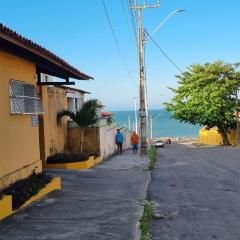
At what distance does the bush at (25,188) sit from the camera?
33.9ft

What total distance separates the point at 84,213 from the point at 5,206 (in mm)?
1558

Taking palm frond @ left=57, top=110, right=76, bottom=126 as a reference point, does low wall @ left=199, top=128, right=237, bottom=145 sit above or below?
below

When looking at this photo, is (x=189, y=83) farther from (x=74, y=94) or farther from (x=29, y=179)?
(x=29, y=179)

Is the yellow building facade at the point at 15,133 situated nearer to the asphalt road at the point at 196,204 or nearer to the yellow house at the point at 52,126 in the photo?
the asphalt road at the point at 196,204

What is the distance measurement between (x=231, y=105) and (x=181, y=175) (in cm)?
3297

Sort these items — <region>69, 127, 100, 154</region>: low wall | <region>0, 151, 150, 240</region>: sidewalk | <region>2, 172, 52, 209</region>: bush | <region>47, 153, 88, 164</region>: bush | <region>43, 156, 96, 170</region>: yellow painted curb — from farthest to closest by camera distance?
<region>69, 127, 100, 154</region>: low wall
<region>47, 153, 88, 164</region>: bush
<region>43, 156, 96, 170</region>: yellow painted curb
<region>2, 172, 52, 209</region>: bush
<region>0, 151, 150, 240</region>: sidewalk

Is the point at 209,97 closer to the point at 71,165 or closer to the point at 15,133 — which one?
the point at 71,165

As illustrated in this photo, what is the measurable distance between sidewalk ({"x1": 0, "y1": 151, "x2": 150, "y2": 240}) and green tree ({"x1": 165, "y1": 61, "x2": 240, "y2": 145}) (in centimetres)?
3441

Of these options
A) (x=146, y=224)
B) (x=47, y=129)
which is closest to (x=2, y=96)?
(x=146, y=224)

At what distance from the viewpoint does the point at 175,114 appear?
51344 mm

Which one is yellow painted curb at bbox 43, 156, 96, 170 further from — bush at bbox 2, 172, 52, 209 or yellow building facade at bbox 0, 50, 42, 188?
bush at bbox 2, 172, 52, 209

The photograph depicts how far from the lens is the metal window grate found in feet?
39.2

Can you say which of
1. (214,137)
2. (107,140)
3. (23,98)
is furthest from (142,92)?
(214,137)

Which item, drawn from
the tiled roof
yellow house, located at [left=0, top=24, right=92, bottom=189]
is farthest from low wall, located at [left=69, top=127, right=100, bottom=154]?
yellow house, located at [left=0, top=24, right=92, bottom=189]
